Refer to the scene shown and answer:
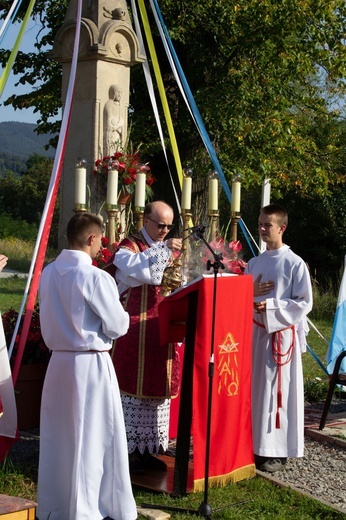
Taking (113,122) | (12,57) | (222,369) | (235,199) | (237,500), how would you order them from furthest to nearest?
1. (113,122)
2. (12,57)
3. (235,199)
4. (222,369)
5. (237,500)

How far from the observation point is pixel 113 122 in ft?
26.2

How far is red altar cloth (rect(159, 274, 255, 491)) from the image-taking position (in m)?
5.60

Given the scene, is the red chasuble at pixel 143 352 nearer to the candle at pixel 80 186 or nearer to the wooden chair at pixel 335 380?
the candle at pixel 80 186

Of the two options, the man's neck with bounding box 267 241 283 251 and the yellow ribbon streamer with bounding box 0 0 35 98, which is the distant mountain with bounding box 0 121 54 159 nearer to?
the yellow ribbon streamer with bounding box 0 0 35 98

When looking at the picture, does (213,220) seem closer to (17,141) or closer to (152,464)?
(152,464)

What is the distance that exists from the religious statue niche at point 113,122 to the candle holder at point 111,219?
1.41m

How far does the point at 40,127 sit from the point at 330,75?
647 centimetres

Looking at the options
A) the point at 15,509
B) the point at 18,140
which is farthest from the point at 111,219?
the point at 18,140

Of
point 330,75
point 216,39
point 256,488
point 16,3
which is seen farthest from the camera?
point 330,75

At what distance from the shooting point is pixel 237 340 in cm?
595

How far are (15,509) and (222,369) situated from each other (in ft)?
6.87

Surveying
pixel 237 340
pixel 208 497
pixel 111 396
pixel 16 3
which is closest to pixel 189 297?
pixel 237 340

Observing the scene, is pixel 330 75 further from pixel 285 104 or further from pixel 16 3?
pixel 16 3

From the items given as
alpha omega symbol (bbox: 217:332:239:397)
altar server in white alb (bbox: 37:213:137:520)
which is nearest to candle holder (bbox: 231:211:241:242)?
alpha omega symbol (bbox: 217:332:239:397)
